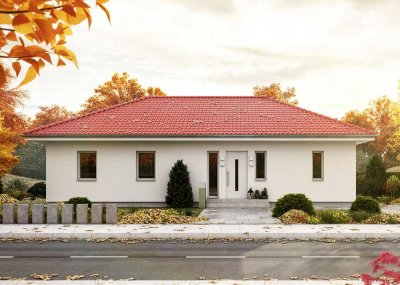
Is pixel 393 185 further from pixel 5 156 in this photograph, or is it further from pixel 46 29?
pixel 46 29

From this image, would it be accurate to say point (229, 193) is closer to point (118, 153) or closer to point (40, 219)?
point (118, 153)

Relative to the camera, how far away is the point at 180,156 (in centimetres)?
2402

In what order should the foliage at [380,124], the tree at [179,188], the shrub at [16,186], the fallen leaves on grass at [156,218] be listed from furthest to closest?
the foliage at [380,124], the shrub at [16,186], the tree at [179,188], the fallen leaves on grass at [156,218]

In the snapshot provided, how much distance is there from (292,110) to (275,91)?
33991 mm

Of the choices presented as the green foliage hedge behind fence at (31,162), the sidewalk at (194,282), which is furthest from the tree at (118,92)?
the sidewalk at (194,282)

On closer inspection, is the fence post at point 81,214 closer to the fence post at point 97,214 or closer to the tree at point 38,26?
the fence post at point 97,214

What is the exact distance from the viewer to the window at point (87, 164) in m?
24.2

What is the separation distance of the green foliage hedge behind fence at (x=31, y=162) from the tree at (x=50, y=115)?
2053cm

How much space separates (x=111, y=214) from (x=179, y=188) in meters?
5.88

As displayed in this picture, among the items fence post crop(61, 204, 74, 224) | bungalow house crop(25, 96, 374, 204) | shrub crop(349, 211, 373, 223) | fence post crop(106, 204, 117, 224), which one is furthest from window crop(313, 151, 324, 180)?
fence post crop(61, 204, 74, 224)

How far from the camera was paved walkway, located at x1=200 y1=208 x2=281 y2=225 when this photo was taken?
17625mm

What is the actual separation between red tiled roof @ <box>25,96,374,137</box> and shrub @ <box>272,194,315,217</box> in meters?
5.06

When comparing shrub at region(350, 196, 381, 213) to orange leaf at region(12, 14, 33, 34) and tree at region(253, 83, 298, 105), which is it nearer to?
orange leaf at region(12, 14, 33, 34)

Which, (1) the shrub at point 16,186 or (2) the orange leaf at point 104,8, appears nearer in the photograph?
(2) the orange leaf at point 104,8
